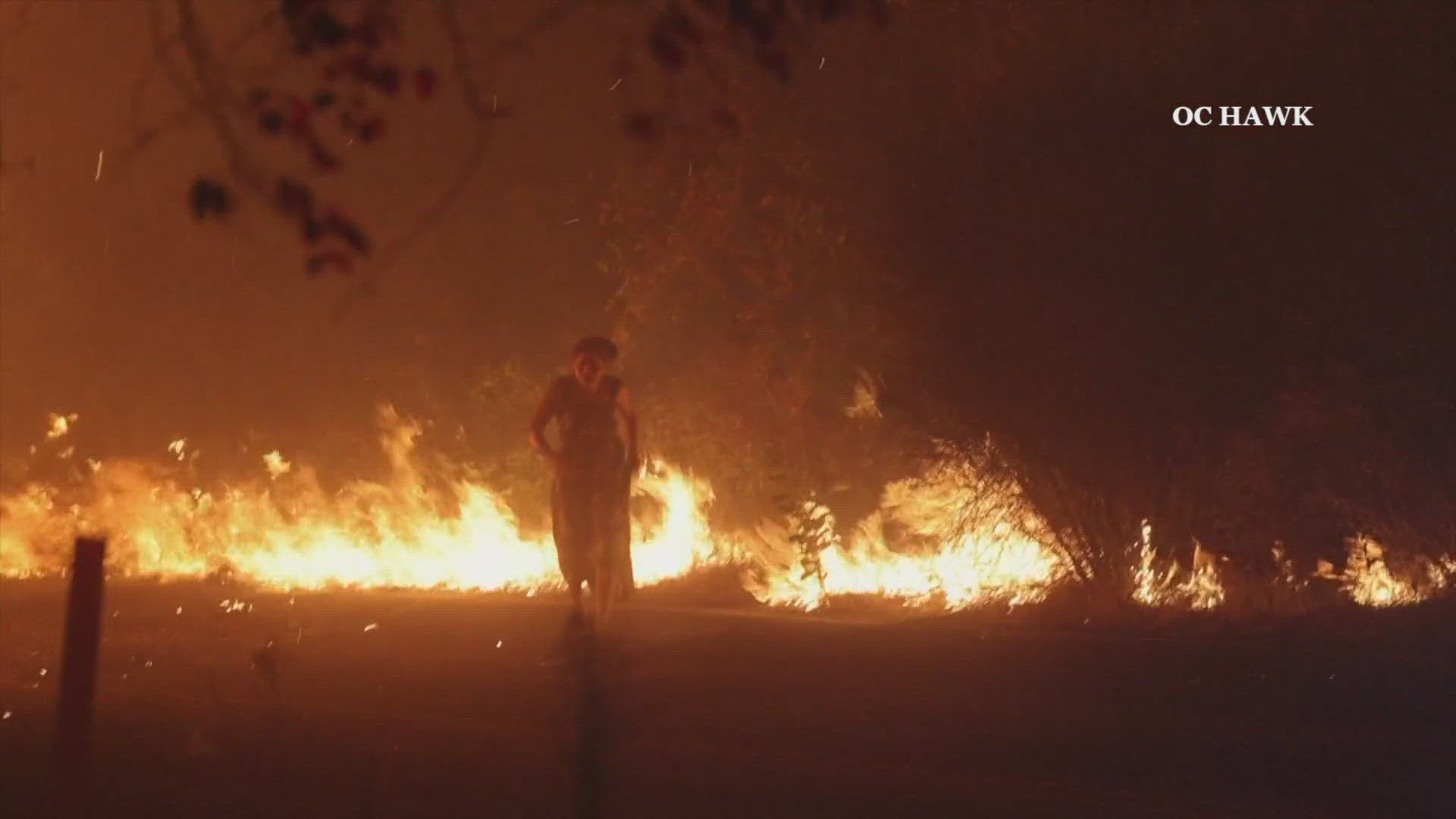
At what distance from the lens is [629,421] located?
46.8ft

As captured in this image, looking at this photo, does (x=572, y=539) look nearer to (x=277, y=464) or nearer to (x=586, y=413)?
(x=586, y=413)

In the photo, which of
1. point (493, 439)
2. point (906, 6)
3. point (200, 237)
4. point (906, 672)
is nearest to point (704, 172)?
point (906, 6)

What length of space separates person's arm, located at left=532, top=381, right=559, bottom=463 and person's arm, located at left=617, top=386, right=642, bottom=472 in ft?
1.55

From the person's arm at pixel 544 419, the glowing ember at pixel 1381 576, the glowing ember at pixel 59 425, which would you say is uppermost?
the glowing ember at pixel 59 425

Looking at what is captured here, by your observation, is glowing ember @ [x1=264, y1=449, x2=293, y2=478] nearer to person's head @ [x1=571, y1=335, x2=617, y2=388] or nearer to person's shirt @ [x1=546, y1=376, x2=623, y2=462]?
person's shirt @ [x1=546, y1=376, x2=623, y2=462]

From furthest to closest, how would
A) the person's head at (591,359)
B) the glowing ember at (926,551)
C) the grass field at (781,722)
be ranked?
the glowing ember at (926,551) → the person's head at (591,359) → the grass field at (781,722)

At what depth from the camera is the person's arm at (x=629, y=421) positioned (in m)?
14.3

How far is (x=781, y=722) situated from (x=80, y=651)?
401 cm

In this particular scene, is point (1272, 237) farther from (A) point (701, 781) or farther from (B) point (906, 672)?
(A) point (701, 781)

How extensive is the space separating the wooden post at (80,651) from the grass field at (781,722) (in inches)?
20.2

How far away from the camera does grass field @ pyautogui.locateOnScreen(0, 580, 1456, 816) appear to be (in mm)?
8492

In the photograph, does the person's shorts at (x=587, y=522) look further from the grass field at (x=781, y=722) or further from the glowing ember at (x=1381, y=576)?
the glowing ember at (x=1381, y=576)

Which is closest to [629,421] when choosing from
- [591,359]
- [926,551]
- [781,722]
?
[591,359]

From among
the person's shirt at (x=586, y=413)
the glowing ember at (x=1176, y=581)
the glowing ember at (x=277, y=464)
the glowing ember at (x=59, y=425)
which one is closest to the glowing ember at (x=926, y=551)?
the glowing ember at (x=1176, y=581)
